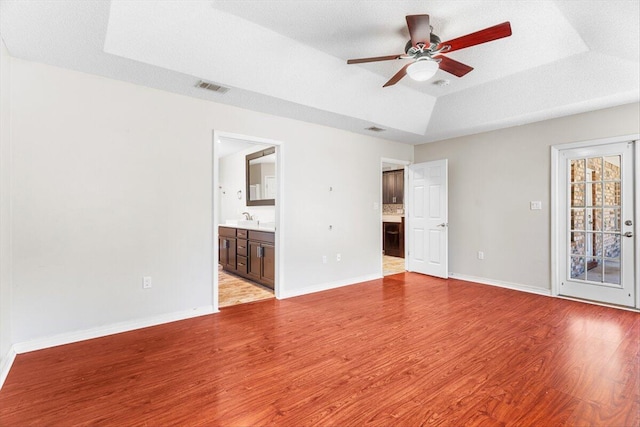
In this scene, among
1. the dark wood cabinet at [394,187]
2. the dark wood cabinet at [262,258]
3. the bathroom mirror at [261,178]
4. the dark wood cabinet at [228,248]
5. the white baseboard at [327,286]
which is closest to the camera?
the white baseboard at [327,286]

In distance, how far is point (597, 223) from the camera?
13.0 ft

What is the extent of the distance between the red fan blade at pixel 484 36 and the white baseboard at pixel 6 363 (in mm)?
4062

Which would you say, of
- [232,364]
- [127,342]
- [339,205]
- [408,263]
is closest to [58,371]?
[127,342]

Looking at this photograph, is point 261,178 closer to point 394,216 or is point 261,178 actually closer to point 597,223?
point 394,216

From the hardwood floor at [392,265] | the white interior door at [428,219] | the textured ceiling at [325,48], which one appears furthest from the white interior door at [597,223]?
the hardwood floor at [392,265]

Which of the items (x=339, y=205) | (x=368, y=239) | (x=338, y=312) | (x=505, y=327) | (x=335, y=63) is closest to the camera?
(x=505, y=327)

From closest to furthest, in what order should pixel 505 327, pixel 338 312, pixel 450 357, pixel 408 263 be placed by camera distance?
pixel 450 357 < pixel 505 327 < pixel 338 312 < pixel 408 263

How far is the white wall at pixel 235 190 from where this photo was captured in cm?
629

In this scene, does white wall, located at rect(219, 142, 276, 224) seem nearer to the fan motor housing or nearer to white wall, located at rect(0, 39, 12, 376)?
white wall, located at rect(0, 39, 12, 376)

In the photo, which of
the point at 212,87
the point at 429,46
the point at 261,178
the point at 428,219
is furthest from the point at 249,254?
the point at 429,46

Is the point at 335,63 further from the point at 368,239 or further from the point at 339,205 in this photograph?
the point at 368,239

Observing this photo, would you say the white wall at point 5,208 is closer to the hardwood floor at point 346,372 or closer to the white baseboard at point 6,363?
the white baseboard at point 6,363

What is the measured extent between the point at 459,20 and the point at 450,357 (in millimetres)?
2856

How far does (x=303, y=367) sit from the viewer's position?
240 centimetres
